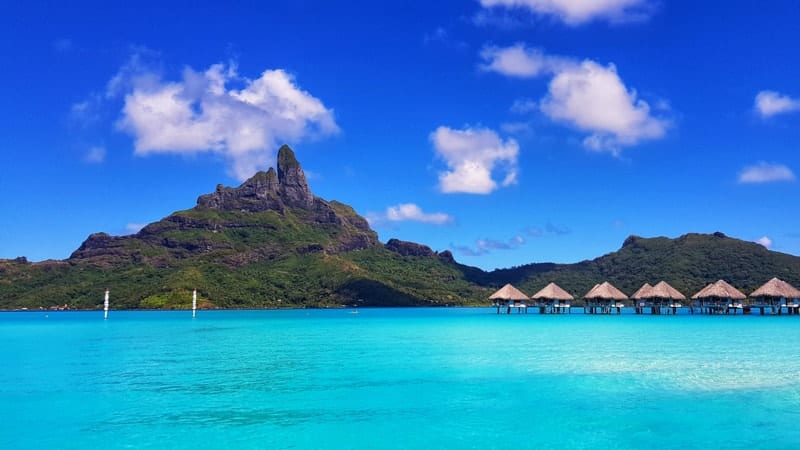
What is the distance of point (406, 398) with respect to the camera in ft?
66.0

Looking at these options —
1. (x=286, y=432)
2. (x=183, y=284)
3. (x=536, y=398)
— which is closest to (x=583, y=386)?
(x=536, y=398)

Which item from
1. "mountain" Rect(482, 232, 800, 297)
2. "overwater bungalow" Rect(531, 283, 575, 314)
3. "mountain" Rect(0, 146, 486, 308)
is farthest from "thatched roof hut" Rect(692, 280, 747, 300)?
"mountain" Rect(0, 146, 486, 308)

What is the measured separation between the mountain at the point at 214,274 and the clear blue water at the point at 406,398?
4040 inches

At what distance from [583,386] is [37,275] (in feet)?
544

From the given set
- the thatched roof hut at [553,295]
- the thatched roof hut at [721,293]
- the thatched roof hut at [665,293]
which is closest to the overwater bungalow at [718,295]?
the thatched roof hut at [721,293]

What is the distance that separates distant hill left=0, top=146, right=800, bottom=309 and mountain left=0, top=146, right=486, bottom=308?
30 cm

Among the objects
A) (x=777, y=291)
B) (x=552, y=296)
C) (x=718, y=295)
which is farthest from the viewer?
(x=552, y=296)

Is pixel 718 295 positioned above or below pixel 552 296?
above

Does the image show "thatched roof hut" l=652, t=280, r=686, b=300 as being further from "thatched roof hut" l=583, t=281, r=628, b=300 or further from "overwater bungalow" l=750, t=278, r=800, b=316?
"overwater bungalow" l=750, t=278, r=800, b=316

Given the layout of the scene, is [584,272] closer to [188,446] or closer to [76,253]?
[76,253]

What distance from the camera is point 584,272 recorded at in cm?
17875

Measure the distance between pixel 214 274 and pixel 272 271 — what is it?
17338 millimetres

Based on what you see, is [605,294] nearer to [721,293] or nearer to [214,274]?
[721,293]

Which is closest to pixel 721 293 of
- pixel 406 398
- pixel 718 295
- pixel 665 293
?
pixel 718 295
